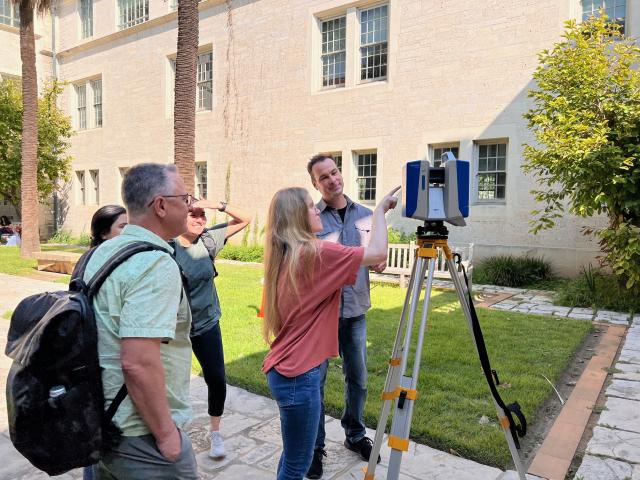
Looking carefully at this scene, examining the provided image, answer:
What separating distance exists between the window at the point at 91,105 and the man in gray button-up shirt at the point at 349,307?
21386mm

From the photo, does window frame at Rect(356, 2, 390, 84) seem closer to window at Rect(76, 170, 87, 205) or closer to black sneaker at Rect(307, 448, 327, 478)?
black sneaker at Rect(307, 448, 327, 478)

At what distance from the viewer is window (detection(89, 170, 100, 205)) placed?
21.9m

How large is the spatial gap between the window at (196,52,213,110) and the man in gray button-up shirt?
15.4 meters

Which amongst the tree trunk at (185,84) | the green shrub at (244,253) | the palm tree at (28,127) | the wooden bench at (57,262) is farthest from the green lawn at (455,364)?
Result: the palm tree at (28,127)

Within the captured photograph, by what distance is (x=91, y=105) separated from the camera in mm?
22188

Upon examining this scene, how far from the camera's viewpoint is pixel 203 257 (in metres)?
3.39

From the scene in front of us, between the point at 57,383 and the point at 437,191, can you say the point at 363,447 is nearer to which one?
the point at 437,191

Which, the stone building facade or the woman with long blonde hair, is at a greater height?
the stone building facade

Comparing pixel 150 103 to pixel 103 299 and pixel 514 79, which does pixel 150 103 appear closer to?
pixel 514 79

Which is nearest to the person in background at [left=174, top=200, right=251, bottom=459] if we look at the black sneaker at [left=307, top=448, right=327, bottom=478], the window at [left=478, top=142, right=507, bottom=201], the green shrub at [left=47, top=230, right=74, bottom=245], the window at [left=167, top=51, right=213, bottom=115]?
the black sneaker at [left=307, top=448, right=327, bottom=478]

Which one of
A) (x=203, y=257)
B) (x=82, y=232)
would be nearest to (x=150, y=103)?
(x=82, y=232)

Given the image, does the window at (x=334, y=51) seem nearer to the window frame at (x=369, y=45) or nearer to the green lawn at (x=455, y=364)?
the window frame at (x=369, y=45)

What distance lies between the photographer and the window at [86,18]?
22312 mm

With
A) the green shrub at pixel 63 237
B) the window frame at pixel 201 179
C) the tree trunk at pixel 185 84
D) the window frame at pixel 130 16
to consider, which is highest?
the window frame at pixel 130 16
